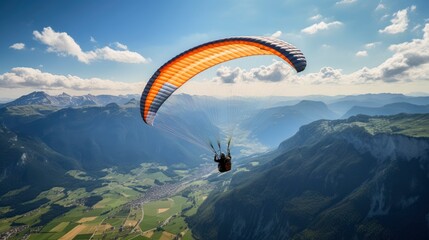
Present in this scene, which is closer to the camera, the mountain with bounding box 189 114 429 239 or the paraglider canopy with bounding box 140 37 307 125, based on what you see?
the paraglider canopy with bounding box 140 37 307 125

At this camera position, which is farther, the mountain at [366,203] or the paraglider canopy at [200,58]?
the mountain at [366,203]

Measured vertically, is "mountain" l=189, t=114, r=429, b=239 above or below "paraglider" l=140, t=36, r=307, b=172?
below

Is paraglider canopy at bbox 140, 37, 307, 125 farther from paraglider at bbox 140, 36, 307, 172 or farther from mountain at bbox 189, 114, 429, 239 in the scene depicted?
mountain at bbox 189, 114, 429, 239

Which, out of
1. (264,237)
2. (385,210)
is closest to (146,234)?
(264,237)

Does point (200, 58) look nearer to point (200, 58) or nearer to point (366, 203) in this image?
point (200, 58)

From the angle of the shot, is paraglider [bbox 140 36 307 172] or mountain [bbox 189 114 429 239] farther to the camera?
mountain [bbox 189 114 429 239]

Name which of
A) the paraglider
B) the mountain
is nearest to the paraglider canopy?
the paraglider

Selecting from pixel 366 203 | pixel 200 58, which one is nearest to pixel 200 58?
pixel 200 58

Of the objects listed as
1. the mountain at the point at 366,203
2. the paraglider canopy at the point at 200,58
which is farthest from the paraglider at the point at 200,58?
the mountain at the point at 366,203

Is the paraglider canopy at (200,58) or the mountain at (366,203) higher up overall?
the paraglider canopy at (200,58)

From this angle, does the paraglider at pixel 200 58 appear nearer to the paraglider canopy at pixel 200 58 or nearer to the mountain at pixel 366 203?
the paraglider canopy at pixel 200 58
